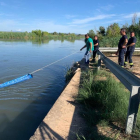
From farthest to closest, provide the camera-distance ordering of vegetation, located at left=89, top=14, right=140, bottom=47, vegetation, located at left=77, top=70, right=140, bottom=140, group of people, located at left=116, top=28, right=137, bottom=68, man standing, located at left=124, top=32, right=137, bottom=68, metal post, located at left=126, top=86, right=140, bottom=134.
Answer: vegetation, located at left=89, top=14, right=140, bottom=47
man standing, located at left=124, top=32, right=137, bottom=68
group of people, located at left=116, top=28, right=137, bottom=68
vegetation, located at left=77, top=70, right=140, bottom=140
metal post, located at left=126, top=86, right=140, bottom=134

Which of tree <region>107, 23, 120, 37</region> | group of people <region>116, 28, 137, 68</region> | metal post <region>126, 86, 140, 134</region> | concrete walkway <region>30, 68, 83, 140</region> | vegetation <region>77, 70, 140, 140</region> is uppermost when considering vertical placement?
tree <region>107, 23, 120, 37</region>

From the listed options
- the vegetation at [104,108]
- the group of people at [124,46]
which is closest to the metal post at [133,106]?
the vegetation at [104,108]

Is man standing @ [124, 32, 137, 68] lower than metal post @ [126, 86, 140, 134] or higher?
higher

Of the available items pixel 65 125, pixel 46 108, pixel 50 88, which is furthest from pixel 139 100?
pixel 50 88

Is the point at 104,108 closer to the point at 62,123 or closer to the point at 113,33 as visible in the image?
the point at 62,123

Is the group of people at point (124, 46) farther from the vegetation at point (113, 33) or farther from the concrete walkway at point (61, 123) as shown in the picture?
the vegetation at point (113, 33)

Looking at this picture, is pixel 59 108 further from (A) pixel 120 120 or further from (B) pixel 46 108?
(B) pixel 46 108

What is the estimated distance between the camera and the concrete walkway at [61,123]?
9.14ft

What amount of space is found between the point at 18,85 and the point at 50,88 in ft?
5.35

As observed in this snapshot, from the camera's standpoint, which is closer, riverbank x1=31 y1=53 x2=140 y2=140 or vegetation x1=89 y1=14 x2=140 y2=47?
riverbank x1=31 y1=53 x2=140 y2=140

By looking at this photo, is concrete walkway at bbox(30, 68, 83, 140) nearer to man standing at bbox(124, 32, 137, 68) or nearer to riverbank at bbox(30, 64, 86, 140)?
riverbank at bbox(30, 64, 86, 140)

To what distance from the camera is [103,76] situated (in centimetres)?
598

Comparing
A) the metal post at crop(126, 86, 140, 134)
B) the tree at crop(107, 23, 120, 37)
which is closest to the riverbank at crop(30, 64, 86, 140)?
the metal post at crop(126, 86, 140, 134)

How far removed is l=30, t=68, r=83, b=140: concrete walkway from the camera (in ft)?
9.14
